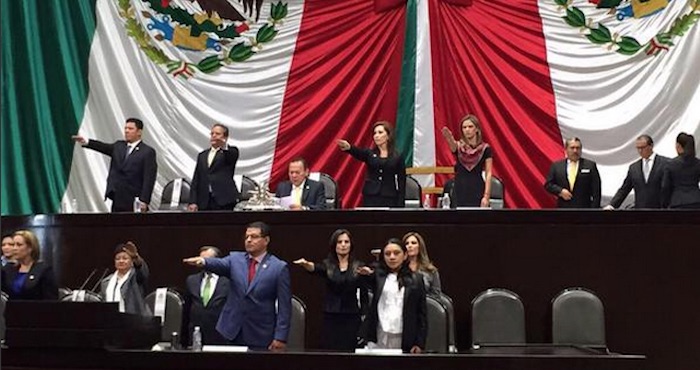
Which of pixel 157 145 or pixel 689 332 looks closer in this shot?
pixel 689 332

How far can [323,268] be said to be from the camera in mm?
7133

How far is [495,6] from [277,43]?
8.19 ft

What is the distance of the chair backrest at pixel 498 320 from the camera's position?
25.4 ft

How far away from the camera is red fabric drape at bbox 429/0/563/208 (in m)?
11.0

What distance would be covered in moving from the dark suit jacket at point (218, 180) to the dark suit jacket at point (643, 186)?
3599mm

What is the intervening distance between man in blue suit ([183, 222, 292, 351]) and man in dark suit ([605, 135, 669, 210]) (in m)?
4.09

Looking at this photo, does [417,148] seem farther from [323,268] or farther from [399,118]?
[323,268]

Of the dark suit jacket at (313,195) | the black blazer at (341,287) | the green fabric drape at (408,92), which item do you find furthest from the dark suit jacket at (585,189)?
the black blazer at (341,287)

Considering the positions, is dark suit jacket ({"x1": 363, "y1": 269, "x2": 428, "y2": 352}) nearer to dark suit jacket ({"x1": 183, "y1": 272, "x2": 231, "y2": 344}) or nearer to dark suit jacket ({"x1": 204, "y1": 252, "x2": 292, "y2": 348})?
dark suit jacket ({"x1": 204, "y1": 252, "x2": 292, "y2": 348})

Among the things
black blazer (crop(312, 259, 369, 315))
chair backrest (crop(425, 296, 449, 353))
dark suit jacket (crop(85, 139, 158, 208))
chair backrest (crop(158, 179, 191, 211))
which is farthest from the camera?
chair backrest (crop(158, 179, 191, 211))

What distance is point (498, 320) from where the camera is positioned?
7.76 meters

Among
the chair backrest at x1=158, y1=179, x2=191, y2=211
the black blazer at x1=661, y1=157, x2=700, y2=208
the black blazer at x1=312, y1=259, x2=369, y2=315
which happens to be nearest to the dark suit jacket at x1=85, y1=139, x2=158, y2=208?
the chair backrest at x1=158, y1=179, x2=191, y2=211

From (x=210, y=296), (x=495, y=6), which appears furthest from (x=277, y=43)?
(x=210, y=296)

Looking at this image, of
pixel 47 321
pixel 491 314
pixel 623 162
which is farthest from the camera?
pixel 623 162
